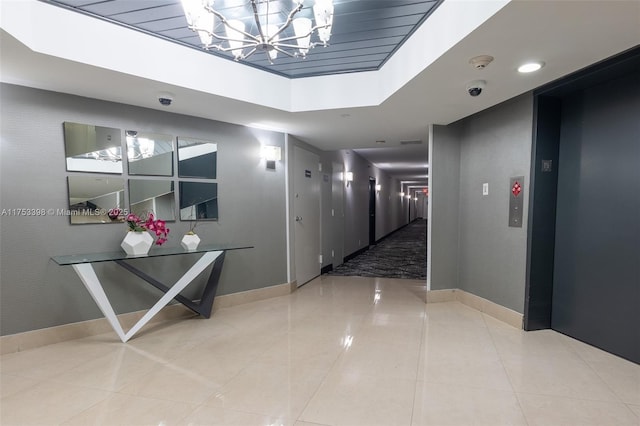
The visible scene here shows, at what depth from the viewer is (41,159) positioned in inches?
109

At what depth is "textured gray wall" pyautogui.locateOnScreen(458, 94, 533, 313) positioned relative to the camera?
3102 mm

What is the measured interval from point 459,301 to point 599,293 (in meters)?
1.55

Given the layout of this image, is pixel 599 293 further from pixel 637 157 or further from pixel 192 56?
pixel 192 56

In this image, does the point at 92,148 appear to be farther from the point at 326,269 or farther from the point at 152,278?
the point at 326,269

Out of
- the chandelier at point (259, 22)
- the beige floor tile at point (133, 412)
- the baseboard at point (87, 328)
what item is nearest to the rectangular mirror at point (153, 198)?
the baseboard at point (87, 328)

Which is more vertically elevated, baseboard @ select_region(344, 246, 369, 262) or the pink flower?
the pink flower

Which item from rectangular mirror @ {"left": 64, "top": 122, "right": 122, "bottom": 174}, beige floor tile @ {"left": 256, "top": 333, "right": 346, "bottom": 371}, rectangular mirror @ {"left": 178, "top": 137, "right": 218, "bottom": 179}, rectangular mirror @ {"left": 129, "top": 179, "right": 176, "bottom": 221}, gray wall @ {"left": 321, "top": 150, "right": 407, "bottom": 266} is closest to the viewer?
beige floor tile @ {"left": 256, "top": 333, "right": 346, "bottom": 371}

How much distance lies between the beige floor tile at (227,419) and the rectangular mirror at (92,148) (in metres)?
2.46

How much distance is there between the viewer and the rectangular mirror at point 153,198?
325cm

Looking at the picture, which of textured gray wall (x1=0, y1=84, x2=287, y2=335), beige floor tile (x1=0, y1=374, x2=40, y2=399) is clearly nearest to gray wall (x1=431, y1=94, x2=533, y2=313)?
textured gray wall (x1=0, y1=84, x2=287, y2=335)

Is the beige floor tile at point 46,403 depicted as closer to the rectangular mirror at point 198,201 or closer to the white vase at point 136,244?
the white vase at point 136,244

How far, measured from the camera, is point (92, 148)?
118 inches

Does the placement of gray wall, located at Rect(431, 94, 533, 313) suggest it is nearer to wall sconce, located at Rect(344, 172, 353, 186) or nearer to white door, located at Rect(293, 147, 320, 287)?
white door, located at Rect(293, 147, 320, 287)

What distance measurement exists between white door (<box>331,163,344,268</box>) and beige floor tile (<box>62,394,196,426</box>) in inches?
176
